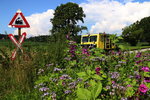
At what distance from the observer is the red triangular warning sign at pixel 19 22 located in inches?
339

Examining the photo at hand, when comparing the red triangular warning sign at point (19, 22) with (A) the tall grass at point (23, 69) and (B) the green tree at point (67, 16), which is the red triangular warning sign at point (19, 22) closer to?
(A) the tall grass at point (23, 69)

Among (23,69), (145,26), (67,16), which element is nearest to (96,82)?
(23,69)

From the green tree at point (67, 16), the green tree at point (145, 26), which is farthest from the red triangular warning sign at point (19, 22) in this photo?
the green tree at point (145, 26)

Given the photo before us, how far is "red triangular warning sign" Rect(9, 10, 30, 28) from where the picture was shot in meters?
8.60

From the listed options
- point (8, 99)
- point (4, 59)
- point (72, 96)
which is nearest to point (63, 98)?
point (72, 96)

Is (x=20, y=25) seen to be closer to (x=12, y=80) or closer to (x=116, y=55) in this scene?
(x=12, y=80)

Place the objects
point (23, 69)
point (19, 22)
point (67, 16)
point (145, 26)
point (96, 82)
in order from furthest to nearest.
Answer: point (145, 26) < point (67, 16) < point (19, 22) < point (23, 69) < point (96, 82)

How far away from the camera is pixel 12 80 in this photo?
4906 mm

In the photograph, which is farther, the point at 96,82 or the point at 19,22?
the point at 19,22

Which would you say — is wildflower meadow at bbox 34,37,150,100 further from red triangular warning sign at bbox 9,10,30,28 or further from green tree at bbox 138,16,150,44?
green tree at bbox 138,16,150,44

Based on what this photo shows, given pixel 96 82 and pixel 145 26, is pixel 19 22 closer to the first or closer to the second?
pixel 96 82

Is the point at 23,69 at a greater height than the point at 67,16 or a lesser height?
lesser

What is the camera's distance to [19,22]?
871 cm

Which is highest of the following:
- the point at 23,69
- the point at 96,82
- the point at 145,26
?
the point at 145,26
